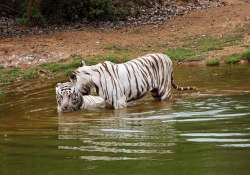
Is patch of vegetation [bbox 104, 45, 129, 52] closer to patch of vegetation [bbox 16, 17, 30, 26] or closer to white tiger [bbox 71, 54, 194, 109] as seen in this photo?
patch of vegetation [bbox 16, 17, 30, 26]

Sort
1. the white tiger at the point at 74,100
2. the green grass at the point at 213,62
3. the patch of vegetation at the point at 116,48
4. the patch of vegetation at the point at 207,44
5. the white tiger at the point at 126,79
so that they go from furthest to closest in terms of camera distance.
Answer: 1. the patch of vegetation at the point at 116,48
2. the patch of vegetation at the point at 207,44
3. the green grass at the point at 213,62
4. the white tiger at the point at 126,79
5. the white tiger at the point at 74,100

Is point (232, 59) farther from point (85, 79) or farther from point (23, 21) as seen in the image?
point (23, 21)

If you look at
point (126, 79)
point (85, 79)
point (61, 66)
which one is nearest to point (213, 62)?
point (61, 66)

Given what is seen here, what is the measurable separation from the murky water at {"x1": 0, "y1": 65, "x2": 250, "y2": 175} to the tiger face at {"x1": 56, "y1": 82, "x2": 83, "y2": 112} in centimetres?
21

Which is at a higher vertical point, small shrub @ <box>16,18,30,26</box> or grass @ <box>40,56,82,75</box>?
small shrub @ <box>16,18,30,26</box>

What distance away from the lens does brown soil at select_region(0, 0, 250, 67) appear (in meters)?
17.5

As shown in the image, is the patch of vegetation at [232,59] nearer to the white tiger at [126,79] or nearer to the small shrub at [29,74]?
the white tiger at [126,79]

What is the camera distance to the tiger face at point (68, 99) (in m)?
10.4

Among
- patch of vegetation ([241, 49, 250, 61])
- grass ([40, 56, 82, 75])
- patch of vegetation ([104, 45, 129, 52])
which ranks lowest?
grass ([40, 56, 82, 75])

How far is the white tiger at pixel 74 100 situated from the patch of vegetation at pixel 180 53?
640cm

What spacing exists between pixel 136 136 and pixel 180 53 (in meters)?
10.2

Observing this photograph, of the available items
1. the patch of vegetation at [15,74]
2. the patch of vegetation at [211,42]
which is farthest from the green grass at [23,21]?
the patch of vegetation at [15,74]

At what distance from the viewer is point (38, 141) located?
24.3 feet

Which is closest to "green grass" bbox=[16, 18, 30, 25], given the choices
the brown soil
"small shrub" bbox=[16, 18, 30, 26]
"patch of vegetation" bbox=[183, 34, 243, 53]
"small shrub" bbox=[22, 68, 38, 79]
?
"small shrub" bbox=[16, 18, 30, 26]
